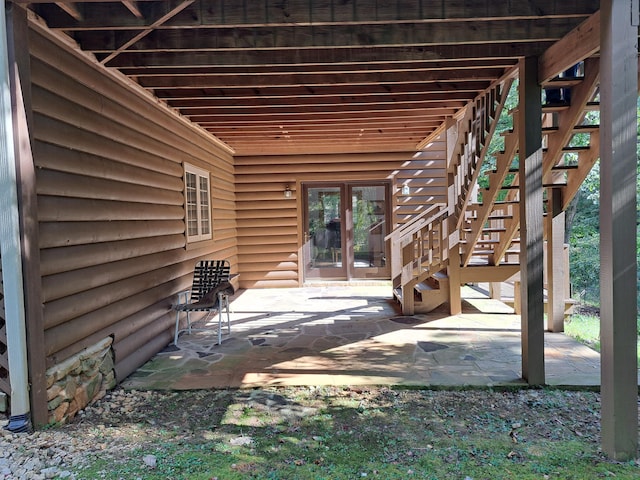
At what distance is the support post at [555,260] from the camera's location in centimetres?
477

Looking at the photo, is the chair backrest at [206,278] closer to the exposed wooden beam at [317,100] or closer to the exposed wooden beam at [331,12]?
the exposed wooden beam at [317,100]

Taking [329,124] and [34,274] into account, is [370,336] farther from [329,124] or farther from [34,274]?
[34,274]

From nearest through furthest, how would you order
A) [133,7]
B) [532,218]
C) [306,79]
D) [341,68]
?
[133,7] → [532,218] → [341,68] → [306,79]

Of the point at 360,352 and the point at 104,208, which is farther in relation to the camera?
the point at 360,352

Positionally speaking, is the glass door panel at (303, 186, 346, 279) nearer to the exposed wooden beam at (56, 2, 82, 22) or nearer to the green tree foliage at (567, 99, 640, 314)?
the exposed wooden beam at (56, 2, 82, 22)

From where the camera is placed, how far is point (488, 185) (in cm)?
481

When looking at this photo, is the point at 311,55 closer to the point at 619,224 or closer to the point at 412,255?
the point at 619,224

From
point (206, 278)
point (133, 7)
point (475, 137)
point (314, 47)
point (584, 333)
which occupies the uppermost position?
point (133, 7)

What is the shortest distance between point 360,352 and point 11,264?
9.81 ft

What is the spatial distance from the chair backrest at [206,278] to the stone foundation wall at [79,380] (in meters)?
1.74

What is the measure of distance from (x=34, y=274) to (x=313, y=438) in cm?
194

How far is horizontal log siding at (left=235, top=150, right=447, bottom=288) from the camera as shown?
8.39 meters

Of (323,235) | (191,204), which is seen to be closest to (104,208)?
(191,204)

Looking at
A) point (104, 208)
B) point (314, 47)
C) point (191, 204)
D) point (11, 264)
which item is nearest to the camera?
point (11, 264)
